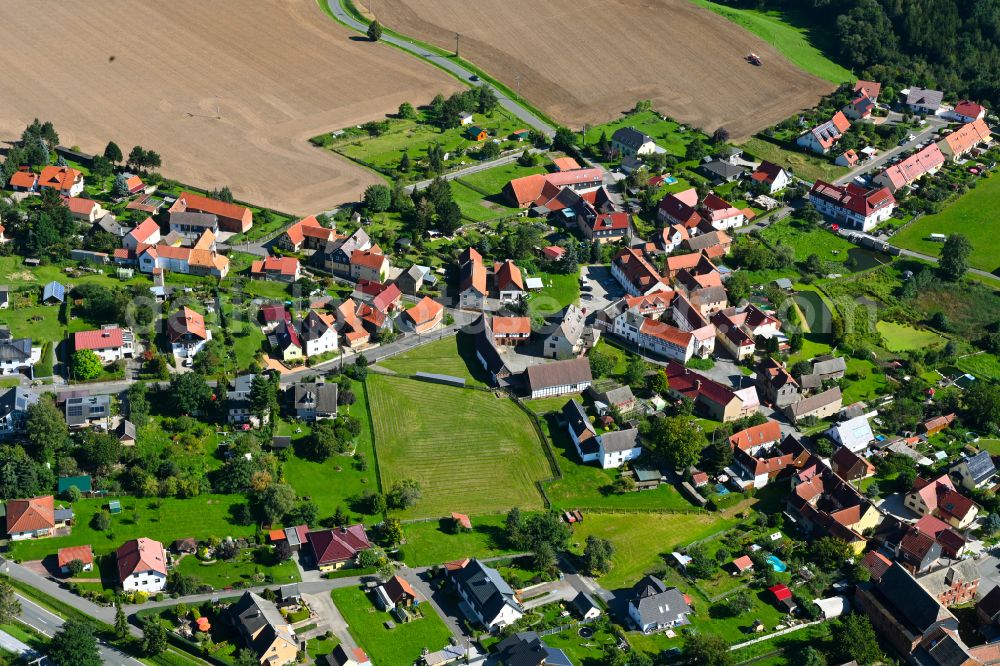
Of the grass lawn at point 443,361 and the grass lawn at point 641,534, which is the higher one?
the grass lawn at point 443,361

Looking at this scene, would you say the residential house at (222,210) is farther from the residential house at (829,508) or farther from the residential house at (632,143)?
the residential house at (829,508)

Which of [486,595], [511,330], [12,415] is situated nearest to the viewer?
[486,595]

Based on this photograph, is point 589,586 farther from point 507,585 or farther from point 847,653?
point 847,653

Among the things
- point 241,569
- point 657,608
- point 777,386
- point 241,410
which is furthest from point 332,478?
point 777,386

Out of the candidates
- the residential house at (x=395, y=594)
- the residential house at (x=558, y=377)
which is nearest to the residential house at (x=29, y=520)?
the residential house at (x=395, y=594)

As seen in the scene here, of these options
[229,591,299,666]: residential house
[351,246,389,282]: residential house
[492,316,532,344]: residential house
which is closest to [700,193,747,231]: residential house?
[492,316,532,344]: residential house

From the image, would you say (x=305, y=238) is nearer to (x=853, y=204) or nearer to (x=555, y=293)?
(x=555, y=293)

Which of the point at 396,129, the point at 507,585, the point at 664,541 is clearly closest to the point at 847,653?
the point at 664,541
